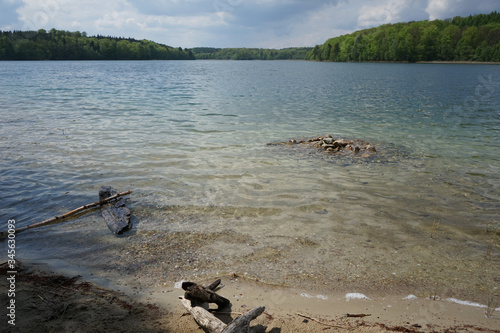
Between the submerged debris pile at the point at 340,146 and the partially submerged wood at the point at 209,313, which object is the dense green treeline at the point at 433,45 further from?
the partially submerged wood at the point at 209,313

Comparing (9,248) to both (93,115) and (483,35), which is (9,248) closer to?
(93,115)

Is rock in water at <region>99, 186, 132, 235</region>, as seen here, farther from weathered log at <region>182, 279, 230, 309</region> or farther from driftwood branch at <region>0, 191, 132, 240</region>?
weathered log at <region>182, 279, 230, 309</region>

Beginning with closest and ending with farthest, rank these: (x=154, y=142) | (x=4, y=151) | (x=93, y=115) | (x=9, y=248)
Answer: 1. (x=9, y=248)
2. (x=4, y=151)
3. (x=154, y=142)
4. (x=93, y=115)

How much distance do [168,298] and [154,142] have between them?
36.4ft

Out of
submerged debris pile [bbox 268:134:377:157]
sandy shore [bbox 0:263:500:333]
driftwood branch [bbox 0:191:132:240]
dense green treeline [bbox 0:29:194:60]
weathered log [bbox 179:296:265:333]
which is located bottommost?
sandy shore [bbox 0:263:500:333]

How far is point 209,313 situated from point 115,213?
4605 millimetres

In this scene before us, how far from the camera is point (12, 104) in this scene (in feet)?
84.7

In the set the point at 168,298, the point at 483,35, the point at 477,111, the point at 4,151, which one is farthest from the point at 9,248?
the point at 483,35

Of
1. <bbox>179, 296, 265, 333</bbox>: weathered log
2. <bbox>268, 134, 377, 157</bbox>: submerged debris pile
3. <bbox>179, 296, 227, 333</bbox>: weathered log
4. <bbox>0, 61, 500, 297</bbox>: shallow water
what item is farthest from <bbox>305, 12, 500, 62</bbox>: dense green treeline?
<bbox>179, 296, 227, 333</bbox>: weathered log

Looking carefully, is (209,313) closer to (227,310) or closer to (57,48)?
(227,310)

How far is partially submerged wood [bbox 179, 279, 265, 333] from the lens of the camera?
3609 mm

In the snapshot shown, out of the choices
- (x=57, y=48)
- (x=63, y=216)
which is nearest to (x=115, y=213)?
(x=63, y=216)

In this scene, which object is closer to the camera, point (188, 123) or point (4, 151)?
point (4, 151)

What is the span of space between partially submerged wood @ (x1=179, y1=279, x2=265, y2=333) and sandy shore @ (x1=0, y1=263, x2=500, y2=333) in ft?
0.64
